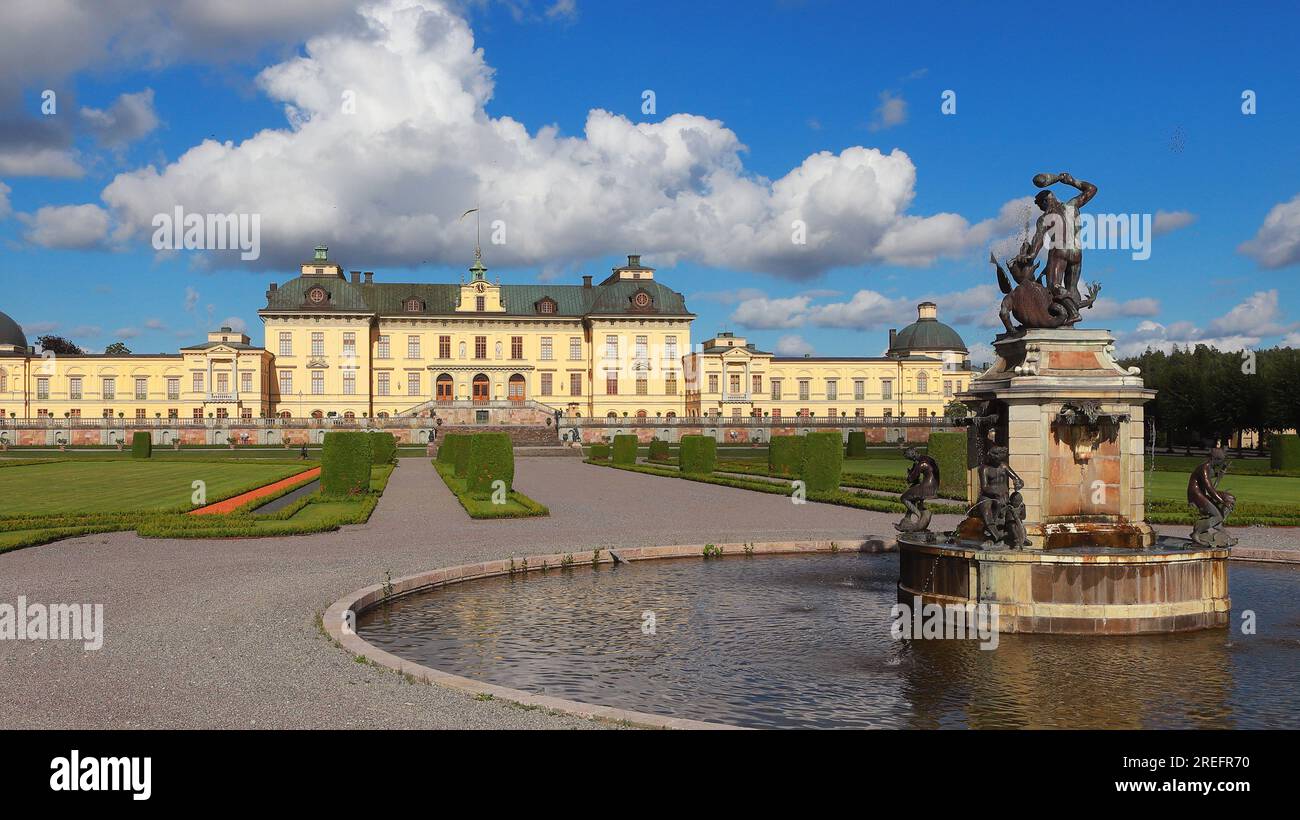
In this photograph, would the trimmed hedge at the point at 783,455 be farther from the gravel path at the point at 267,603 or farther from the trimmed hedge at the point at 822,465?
the gravel path at the point at 267,603

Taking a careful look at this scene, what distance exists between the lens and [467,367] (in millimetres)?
89312

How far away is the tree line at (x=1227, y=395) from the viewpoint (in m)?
63.4

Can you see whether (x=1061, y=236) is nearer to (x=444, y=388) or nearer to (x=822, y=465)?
(x=822, y=465)

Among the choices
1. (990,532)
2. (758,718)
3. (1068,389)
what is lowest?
(758,718)

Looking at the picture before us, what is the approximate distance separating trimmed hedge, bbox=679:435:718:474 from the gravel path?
40.4 feet

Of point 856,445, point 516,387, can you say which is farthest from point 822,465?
point 516,387

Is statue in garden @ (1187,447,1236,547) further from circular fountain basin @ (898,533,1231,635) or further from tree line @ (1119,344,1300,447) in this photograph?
tree line @ (1119,344,1300,447)

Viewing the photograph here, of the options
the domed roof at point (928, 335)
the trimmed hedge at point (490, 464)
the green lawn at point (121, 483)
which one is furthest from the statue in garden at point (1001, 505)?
the domed roof at point (928, 335)

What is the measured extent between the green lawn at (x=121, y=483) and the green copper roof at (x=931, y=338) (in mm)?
68577

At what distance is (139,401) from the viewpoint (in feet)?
284
